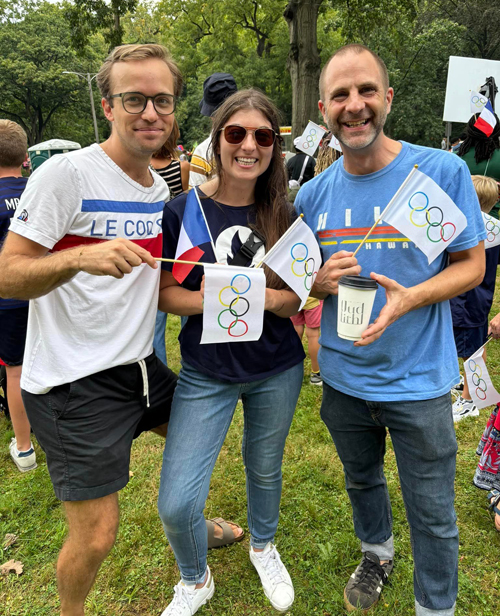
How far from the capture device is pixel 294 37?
31.9 ft

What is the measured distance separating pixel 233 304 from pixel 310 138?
503 centimetres

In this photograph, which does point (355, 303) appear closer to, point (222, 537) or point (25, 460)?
point (222, 537)

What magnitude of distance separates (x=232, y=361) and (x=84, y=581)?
3.42ft

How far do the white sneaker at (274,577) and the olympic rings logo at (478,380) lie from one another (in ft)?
4.68

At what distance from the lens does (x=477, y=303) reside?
3.71 metres

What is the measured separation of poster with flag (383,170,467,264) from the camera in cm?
167

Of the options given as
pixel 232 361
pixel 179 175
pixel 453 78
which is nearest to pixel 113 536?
pixel 232 361

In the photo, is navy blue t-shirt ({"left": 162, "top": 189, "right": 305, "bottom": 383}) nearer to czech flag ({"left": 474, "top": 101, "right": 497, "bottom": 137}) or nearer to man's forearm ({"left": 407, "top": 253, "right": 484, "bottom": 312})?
man's forearm ({"left": 407, "top": 253, "right": 484, "bottom": 312})

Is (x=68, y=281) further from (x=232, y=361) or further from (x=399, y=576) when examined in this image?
(x=399, y=576)

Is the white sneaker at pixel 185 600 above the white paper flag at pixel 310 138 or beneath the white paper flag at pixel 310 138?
beneath

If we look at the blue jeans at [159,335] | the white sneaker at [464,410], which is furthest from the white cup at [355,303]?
the white sneaker at [464,410]

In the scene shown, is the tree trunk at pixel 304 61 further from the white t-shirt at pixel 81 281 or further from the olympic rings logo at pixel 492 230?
the white t-shirt at pixel 81 281

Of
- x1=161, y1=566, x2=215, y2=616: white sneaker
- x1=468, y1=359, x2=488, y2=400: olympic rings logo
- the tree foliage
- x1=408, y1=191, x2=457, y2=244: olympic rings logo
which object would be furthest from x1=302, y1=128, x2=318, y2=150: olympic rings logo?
the tree foliage

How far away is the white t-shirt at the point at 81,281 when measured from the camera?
168cm
